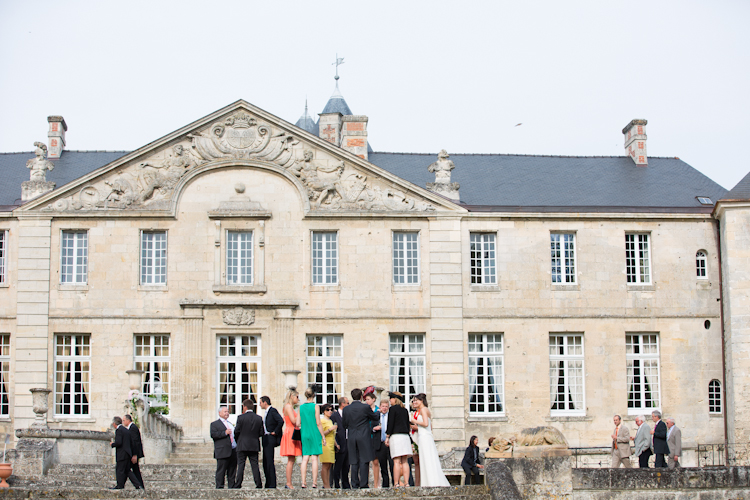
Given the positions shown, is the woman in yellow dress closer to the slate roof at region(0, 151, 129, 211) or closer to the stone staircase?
the stone staircase

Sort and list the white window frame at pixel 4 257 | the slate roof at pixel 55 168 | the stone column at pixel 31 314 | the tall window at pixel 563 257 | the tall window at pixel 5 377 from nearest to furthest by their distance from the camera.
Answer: the stone column at pixel 31 314 < the tall window at pixel 5 377 < the white window frame at pixel 4 257 < the tall window at pixel 563 257 < the slate roof at pixel 55 168

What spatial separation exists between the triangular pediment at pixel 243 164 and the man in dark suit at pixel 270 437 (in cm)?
942

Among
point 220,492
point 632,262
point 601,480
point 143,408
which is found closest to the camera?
point 220,492

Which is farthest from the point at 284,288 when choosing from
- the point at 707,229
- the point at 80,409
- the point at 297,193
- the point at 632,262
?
the point at 707,229

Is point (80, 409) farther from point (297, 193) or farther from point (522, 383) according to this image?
point (522, 383)

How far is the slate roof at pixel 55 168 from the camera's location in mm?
Result: 25172

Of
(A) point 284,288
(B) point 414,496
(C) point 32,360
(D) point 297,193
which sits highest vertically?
(D) point 297,193

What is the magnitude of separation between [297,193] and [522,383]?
7.16m

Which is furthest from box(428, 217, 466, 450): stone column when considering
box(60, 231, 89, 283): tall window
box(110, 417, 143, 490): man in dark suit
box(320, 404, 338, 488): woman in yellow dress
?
box(110, 417, 143, 490): man in dark suit

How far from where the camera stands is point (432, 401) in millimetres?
23672

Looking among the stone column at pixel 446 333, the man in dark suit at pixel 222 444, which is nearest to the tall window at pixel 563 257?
the stone column at pixel 446 333

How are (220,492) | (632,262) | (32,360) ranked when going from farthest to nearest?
(632,262) → (32,360) → (220,492)

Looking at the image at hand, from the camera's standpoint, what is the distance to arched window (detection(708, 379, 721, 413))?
2430 cm

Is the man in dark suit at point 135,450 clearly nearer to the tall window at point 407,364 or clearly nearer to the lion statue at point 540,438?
the lion statue at point 540,438
